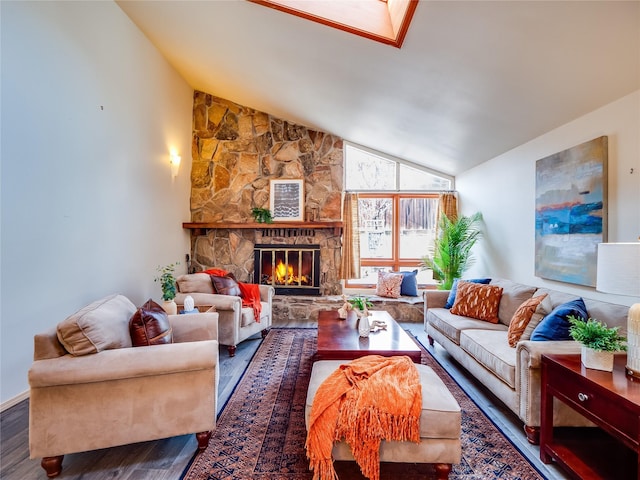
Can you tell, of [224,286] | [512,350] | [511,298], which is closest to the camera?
[512,350]

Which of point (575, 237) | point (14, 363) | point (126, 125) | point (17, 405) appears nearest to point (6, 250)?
point (14, 363)

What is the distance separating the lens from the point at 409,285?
15.8 feet

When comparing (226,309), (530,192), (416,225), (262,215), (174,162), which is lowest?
(226,309)

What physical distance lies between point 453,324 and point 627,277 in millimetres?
1679

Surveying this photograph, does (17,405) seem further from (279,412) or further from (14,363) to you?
(279,412)

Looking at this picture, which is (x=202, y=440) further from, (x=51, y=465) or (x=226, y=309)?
(x=226, y=309)

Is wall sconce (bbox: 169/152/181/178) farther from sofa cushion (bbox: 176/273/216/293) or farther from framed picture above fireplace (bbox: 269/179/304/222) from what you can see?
sofa cushion (bbox: 176/273/216/293)

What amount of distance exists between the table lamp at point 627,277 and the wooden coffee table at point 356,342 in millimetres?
1094

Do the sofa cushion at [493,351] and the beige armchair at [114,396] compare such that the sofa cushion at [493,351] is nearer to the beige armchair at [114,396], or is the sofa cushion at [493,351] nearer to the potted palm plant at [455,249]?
the potted palm plant at [455,249]

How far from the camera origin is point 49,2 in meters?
2.52

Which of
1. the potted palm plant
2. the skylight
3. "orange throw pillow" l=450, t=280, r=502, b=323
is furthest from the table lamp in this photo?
the potted palm plant

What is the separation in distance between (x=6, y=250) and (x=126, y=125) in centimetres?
183

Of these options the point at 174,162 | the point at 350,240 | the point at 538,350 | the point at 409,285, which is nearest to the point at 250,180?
the point at 174,162

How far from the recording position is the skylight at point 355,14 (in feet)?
8.00
